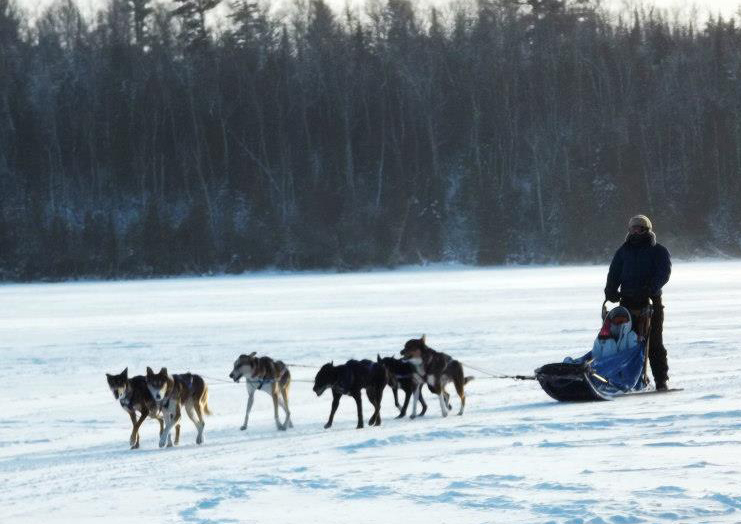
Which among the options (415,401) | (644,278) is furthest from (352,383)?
(644,278)

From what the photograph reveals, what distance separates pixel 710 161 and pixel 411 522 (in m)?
60.5

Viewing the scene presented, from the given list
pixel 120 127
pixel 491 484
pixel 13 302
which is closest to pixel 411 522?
pixel 491 484

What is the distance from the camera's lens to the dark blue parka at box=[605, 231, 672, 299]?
35.4 ft

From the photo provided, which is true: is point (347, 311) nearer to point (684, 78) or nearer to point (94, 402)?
point (94, 402)

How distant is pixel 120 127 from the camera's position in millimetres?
62656

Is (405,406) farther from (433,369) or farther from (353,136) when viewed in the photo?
(353,136)

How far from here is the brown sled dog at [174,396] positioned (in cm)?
900

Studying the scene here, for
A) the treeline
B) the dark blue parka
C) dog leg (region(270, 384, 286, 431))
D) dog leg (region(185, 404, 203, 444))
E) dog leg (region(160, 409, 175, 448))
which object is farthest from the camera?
the treeline

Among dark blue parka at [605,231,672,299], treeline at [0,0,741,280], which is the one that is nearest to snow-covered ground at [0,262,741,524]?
dark blue parka at [605,231,672,299]

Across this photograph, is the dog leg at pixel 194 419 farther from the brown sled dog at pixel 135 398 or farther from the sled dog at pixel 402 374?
the sled dog at pixel 402 374

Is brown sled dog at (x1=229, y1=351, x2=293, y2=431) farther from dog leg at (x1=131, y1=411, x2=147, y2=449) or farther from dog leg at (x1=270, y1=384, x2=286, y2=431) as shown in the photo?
dog leg at (x1=131, y1=411, x2=147, y2=449)

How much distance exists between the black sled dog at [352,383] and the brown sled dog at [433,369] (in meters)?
0.39

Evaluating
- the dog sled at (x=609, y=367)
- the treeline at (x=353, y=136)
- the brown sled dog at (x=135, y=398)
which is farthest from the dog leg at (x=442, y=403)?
the treeline at (x=353, y=136)

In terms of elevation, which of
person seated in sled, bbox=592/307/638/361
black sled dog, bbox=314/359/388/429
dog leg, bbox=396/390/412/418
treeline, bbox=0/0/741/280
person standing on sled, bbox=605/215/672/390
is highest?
treeline, bbox=0/0/741/280
